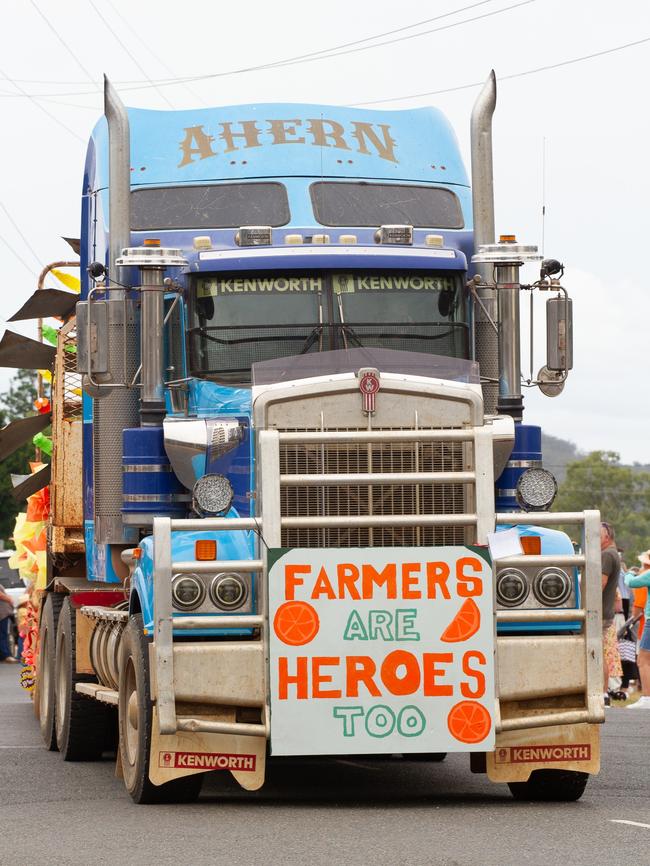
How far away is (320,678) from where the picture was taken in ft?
32.6

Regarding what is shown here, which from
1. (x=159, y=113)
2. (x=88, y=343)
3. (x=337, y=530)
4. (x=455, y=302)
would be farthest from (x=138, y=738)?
(x=159, y=113)

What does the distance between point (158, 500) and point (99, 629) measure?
1.64 m

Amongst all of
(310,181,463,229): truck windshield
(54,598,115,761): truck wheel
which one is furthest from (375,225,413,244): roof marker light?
(54,598,115,761): truck wheel

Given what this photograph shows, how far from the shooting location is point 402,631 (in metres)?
9.99

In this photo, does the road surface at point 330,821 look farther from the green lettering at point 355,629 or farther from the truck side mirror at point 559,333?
the truck side mirror at point 559,333

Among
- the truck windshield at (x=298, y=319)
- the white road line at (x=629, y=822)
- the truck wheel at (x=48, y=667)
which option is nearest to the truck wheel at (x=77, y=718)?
the truck wheel at (x=48, y=667)

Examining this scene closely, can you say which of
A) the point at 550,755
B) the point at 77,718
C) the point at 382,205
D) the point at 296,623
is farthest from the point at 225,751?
the point at 382,205

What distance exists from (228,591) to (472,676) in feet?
4.60

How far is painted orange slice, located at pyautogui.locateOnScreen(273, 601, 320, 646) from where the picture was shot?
32.6 feet

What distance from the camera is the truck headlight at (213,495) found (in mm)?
10672

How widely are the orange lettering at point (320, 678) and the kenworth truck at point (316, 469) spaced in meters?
0.01

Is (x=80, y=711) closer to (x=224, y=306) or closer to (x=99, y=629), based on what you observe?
(x=99, y=629)

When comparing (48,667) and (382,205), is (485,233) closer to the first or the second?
(382,205)

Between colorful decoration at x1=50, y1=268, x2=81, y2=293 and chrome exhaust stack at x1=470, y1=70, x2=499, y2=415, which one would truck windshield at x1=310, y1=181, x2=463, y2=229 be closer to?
chrome exhaust stack at x1=470, y1=70, x2=499, y2=415
